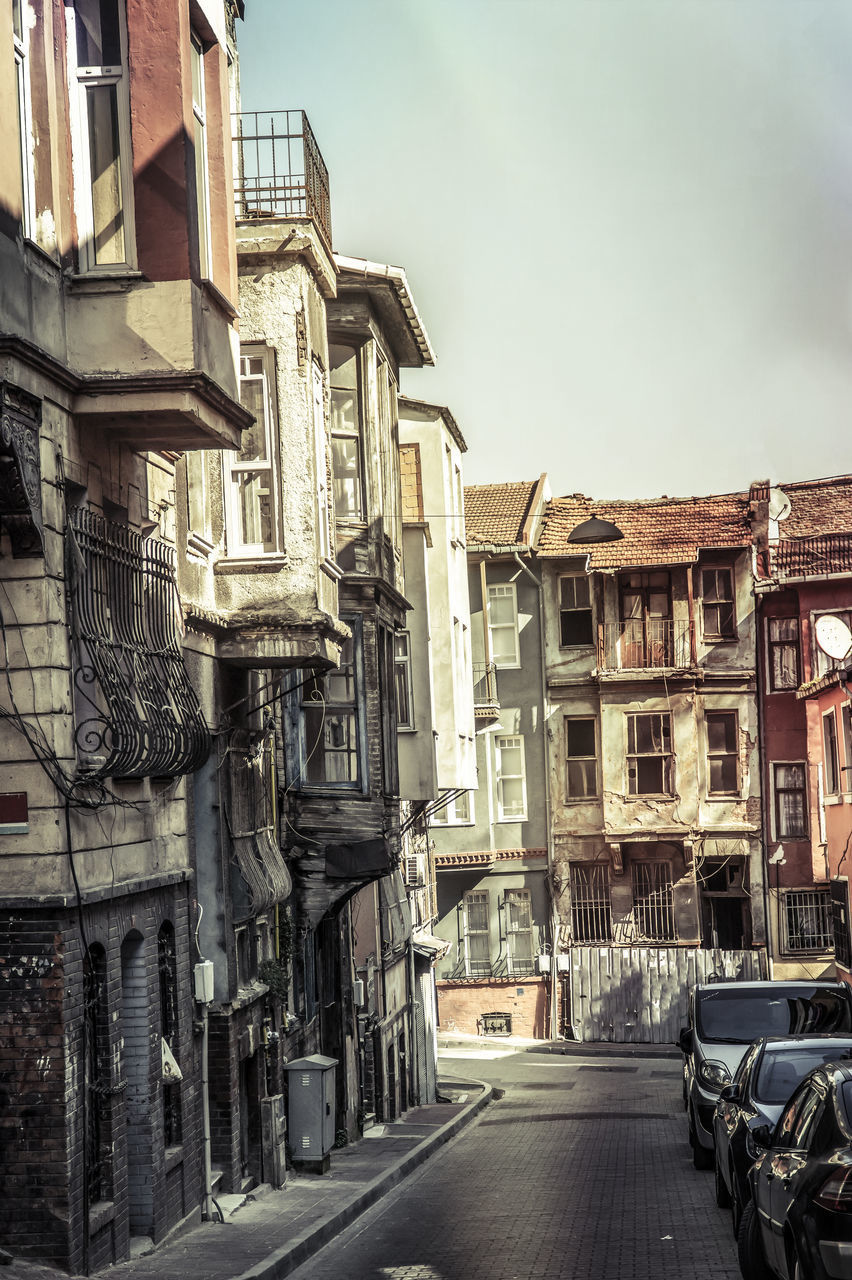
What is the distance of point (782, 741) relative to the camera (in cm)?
4422

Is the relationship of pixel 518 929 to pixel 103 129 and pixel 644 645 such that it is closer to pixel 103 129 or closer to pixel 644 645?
pixel 644 645

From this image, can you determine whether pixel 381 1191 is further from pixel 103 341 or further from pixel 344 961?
pixel 103 341

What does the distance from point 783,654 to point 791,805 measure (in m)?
3.95

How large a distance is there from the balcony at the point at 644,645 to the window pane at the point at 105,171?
1261 inches

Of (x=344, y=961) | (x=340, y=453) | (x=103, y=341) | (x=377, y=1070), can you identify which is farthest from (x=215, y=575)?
(x=377, y=1070)

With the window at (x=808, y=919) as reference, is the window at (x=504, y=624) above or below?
above

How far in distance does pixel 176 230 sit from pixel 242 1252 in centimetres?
814

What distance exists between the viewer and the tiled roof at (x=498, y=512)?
45250 mm

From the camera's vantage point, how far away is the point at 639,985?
137ft

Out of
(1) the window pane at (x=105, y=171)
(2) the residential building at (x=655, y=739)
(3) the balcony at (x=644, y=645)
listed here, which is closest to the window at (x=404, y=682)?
(2) the residential building at (x=655, y=739)

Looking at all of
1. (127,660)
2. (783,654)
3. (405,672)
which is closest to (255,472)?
(127,660)

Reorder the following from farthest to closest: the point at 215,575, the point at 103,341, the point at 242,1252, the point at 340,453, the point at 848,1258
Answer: the point at 340,453 < the point at 215,575 < the point at 242,1252 < the point at 103,341 < the point at 848,1258

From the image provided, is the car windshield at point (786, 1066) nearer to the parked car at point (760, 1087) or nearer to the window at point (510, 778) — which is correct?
the parked car at point (760, 1087)

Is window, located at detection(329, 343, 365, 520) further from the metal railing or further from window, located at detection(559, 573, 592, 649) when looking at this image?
window, located at detection(559, 573, 592, 649)
